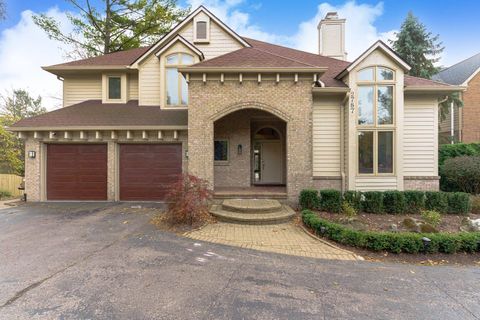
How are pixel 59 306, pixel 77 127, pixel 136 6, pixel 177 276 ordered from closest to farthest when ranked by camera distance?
1. pixel 59 306
2. pixel 177 276
3. pixel 77 127
4. pixel 136 6

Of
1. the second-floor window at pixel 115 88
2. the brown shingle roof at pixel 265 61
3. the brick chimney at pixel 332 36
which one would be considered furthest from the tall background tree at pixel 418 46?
the second-floor window at pixel 115 88

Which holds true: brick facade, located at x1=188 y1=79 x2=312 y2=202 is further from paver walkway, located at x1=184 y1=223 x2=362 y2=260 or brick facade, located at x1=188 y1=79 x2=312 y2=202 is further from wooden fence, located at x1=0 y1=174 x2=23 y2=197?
wooden fence, located at x1=0 y1=174 x2=23 y2=197

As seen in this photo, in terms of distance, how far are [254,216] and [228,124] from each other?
499 cm

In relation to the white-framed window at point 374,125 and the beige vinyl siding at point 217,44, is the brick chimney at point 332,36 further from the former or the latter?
the white-framed window at point 374,125

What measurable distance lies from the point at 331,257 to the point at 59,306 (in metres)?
4.45

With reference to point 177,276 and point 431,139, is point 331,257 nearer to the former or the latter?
point 177,276

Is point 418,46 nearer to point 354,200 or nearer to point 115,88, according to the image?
point 354,200

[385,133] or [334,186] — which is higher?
[385,133]

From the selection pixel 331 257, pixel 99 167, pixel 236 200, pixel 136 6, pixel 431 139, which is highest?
pixel 136 6

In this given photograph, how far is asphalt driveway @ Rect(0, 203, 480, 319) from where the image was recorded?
2.95 m

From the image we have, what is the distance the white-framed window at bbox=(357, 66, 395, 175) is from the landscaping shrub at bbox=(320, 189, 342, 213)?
208 centimetres

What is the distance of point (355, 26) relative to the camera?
49.4 ft

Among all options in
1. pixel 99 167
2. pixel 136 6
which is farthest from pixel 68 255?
pixel 136 6

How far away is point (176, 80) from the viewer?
10828 mm
